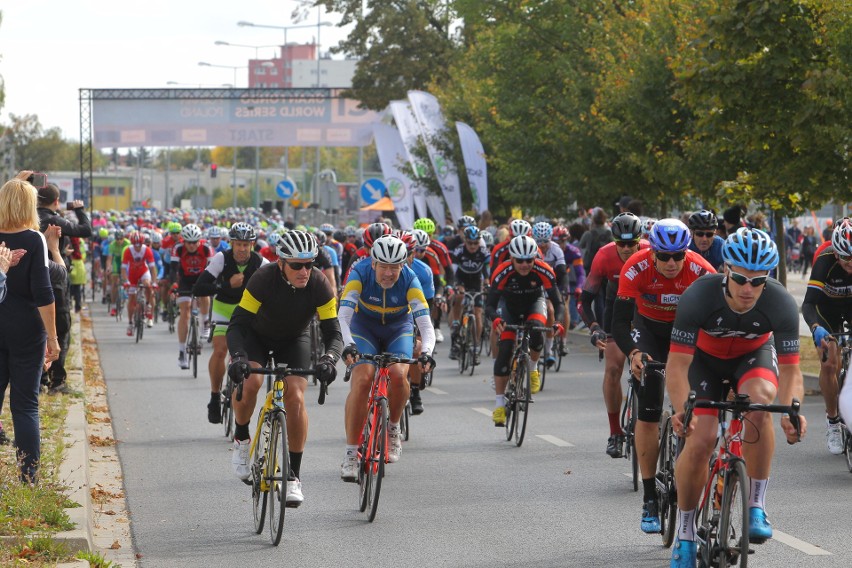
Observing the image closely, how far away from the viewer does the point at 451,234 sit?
28312 mm

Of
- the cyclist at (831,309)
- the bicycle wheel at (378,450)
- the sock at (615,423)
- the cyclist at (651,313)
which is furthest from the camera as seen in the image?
the cyclist at (831,309)

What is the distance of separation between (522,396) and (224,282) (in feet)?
9.64

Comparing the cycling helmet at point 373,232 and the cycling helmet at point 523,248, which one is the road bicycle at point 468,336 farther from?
the cycling helmet at point 523,248

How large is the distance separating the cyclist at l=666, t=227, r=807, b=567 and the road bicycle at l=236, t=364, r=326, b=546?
7.65 ft

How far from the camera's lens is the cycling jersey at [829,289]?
1136 centimetres

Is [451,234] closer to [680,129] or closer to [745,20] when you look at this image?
[680,129]

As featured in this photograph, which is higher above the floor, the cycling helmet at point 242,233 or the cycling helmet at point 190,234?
the cycling helmet at point 242,233

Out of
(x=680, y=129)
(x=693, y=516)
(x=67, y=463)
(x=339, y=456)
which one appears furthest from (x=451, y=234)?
(x=693, y=516)

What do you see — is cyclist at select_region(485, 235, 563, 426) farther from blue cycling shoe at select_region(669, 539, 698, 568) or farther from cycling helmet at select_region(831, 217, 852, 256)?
blue cycling shoe at select_region(669, 539, 698, 568)

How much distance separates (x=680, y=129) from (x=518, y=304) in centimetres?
1461

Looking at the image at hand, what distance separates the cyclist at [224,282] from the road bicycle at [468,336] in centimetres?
586

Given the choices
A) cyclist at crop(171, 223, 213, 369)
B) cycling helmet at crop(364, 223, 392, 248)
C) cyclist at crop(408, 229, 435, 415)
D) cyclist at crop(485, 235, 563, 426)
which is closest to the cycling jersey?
cyclist at crop(485, 235, 563, 426)

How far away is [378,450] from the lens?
29.7 feet

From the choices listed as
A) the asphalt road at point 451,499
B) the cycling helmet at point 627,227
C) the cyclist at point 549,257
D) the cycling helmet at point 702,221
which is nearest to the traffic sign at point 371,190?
the cyclist at point 549,257
